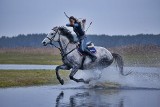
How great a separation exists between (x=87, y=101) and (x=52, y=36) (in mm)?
6555

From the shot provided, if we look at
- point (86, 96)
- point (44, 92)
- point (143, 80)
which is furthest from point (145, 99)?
point (143, 80)

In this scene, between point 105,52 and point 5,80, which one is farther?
point 5,80

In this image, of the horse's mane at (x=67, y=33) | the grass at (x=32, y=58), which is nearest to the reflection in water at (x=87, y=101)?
the horse's mane at (x=67, y=33)

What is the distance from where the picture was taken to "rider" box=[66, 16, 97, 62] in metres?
25.2

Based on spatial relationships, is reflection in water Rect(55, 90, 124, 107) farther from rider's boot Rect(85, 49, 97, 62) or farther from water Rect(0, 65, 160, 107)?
rider's boot Rect(85, 49, 97, 62)

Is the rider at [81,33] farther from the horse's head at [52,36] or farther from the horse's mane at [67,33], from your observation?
the horse's head at [52,36]

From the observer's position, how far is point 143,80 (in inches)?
1247

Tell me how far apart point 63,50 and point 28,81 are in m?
6.58

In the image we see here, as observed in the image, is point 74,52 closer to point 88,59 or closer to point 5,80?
point 88,59

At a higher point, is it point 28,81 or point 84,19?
point 84,19

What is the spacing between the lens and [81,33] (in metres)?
25.7

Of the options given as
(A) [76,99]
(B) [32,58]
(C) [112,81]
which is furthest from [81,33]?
(B) [32,58]

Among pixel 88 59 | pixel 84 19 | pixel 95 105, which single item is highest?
pixel 84 19

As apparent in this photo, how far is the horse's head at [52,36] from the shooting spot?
81.7ft
